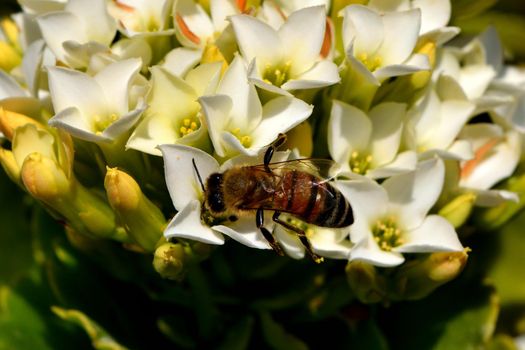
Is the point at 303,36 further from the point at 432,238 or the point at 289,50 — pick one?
the point at 432,238

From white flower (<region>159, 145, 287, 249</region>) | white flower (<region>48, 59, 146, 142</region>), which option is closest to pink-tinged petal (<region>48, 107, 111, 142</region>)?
white flower (<region>48, 59, 146, 142</region>)

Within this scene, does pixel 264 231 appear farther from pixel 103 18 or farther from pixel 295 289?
pixel 103 18

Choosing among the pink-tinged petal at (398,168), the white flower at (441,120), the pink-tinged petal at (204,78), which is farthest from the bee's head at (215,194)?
the white flower at (441,120)

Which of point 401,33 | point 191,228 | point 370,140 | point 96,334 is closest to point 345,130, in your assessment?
point 370,140

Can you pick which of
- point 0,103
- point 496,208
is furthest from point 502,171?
point 0,103

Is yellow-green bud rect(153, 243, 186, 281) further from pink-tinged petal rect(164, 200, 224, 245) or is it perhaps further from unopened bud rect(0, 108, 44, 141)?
unopened bud rect(0, 108, 44, 141)

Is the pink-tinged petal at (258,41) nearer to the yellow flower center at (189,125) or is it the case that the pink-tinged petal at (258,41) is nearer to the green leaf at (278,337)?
the yellow flower center at (189,125)
